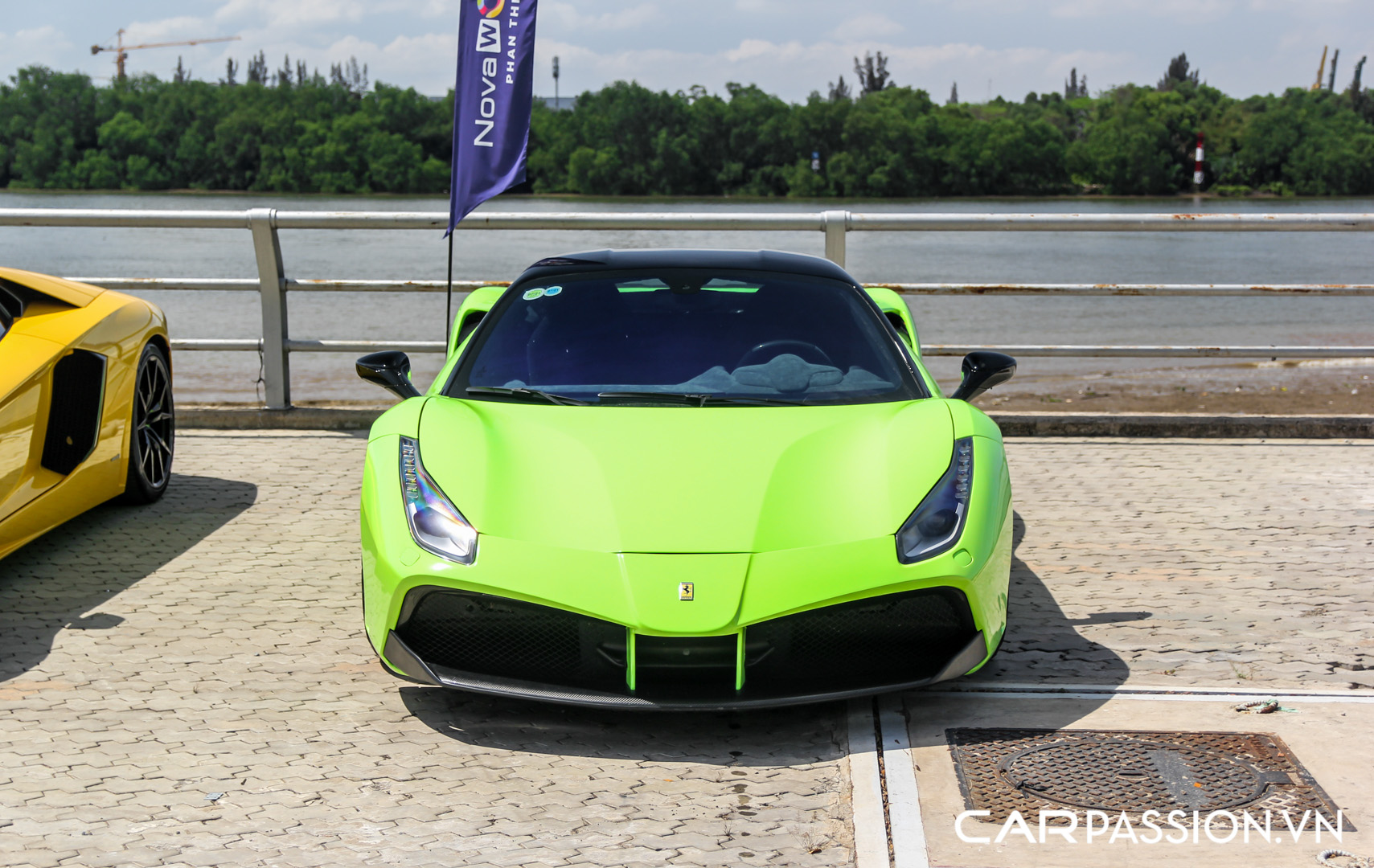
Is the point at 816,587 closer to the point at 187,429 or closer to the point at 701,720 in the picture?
the point at 701,720

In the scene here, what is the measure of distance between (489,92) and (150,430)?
2668mm

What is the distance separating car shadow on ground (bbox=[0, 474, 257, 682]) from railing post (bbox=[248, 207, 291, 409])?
1339 millimetres

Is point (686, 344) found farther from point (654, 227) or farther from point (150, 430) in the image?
point (654, 227)

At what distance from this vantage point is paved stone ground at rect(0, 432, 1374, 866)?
2809mm

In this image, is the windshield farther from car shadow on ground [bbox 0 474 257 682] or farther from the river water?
the river water

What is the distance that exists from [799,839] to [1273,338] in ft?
66.1

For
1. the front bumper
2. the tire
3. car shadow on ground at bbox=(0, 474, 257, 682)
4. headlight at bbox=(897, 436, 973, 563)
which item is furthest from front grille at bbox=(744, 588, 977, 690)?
the tire

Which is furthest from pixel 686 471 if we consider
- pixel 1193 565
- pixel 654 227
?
pixel 654 227

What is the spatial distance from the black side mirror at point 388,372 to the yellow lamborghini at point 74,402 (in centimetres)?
124

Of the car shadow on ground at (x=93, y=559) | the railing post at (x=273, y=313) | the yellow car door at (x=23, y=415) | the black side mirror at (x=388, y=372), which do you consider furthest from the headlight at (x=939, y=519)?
the railing post at (x=273, y=313)

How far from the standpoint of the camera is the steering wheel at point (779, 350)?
169 inches

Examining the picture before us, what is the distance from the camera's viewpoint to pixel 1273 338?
67.3ft

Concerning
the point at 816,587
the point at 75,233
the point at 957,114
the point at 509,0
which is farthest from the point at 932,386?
the point at 957,114

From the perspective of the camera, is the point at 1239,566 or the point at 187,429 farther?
the point at 187,429
